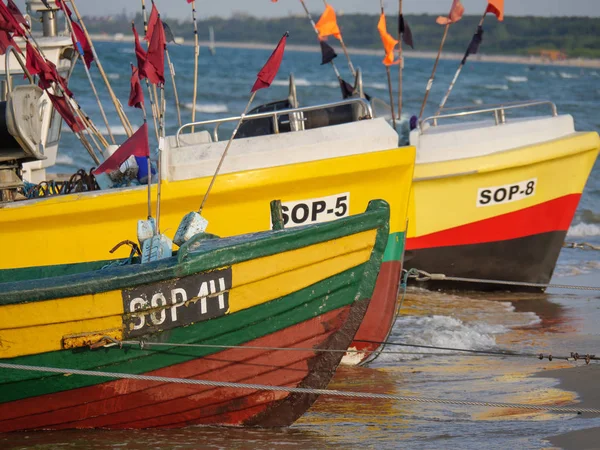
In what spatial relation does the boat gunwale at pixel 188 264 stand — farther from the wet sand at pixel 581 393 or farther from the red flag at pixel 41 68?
the red flag at pixel 41 68

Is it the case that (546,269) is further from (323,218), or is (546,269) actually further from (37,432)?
(37,432)

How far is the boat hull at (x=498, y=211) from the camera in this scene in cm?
1075

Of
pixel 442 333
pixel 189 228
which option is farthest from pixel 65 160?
pixel 189 228

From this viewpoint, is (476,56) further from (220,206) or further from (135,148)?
(135,148)

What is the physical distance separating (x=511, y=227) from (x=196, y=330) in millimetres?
5943

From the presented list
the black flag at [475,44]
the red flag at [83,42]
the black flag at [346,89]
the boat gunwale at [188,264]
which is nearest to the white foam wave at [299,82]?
the black flag at [346,89]

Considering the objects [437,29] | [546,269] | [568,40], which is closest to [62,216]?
[546,269]

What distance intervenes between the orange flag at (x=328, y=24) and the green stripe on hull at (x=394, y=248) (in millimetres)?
2610

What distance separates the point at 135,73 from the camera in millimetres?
7789

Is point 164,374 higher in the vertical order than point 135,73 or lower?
lower

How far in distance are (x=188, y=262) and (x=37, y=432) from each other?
154cm

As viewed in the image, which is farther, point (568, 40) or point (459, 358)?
point (568, 40)

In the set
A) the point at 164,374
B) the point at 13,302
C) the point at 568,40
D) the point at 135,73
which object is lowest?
the point at 568,40

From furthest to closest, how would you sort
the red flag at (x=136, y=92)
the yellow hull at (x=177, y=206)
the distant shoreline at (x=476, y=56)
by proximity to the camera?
the distant shoreline at (x=476, y=56) → the yellow hull at (x=177, y=206) → the red flag at (x=136, y=92)
